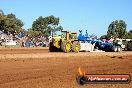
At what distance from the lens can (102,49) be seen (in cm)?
2958

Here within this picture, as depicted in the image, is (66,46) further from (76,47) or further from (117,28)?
(117,28)

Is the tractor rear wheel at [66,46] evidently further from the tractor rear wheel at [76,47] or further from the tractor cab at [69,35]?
the tractor cab at [69,35]

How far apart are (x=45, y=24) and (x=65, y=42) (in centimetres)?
5125

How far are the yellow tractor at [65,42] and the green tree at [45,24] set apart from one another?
45376 millimetres

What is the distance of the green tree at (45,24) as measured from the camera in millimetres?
72125

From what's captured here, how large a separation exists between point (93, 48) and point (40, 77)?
17089 millimetres

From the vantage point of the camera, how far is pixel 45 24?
247ft

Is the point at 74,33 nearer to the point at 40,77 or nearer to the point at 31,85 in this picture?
the point at 40,77

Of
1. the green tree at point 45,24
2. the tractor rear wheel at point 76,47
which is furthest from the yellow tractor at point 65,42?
the green tree at point 45,24

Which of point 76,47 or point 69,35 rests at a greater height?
point 69,35

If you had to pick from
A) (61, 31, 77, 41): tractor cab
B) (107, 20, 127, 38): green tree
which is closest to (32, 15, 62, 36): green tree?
(107, 20, 127, 38): green tree

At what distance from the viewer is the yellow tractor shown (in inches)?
970

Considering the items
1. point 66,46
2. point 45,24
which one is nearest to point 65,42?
point 66,46

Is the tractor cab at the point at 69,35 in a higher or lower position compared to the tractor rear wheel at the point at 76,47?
higher
